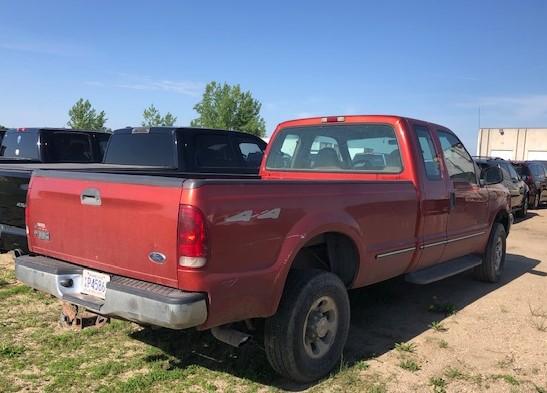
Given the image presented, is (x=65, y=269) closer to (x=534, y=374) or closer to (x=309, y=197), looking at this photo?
(x=309, y=197)

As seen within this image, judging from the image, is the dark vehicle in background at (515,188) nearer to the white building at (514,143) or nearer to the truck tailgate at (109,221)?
the truck tailgate at (109,221)

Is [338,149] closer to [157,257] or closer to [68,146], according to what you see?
[157,257]

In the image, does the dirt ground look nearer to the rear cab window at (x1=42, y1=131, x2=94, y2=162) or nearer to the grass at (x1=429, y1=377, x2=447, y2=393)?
the grass at (x1=429, y1=377, x2=447, y2=393)

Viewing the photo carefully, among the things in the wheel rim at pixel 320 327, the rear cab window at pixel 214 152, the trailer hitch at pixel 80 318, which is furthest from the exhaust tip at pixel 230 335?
the rear cab window at pixel 214 152

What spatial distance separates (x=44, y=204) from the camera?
407cm

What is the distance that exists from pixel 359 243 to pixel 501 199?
12.0ft

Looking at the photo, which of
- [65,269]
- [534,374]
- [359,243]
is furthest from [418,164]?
[65,269]

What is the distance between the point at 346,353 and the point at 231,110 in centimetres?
4987

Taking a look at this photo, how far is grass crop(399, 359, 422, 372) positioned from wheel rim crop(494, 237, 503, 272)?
3.33 meters

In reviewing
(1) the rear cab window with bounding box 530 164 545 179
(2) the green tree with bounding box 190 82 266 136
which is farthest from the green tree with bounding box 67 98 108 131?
(1) the rear cab window with bounding box 530 164 545 179

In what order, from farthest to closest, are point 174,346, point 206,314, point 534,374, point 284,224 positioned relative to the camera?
point 174,346 < point 534,374 < point 284,224 < point 206,314

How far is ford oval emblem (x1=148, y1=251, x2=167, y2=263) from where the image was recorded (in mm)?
3263

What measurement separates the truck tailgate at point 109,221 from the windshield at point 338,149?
2.66 m

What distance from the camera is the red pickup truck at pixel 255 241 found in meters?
3.20
